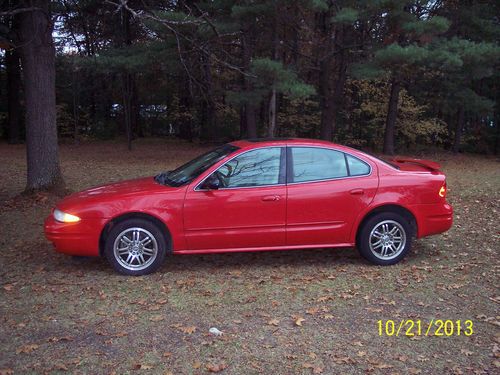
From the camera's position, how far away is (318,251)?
6.70 m

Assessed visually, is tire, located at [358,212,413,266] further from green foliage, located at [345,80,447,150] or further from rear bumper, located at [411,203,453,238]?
green foliage, located at [345,80,447,150]

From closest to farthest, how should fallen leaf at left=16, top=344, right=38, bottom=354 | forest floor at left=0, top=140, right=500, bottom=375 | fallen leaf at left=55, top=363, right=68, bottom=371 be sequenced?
fallen leaf at left=55, top=363, right=68, bottom=371 → forest floor at left=0, top=140, right=500, bottom=375 → fallen leaf at left=16, top=344, right=38, bottom=354

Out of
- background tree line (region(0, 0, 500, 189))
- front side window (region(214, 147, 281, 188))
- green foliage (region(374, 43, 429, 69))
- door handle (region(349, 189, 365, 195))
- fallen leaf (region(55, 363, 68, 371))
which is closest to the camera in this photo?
fallen leaf (region(55, 363, 68, 371))

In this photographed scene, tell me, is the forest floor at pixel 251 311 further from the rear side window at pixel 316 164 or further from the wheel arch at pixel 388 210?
the rear side window at pixel 316 164

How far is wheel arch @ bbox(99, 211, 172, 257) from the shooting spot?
18.1ft

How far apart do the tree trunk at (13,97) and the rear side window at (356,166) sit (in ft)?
75.8

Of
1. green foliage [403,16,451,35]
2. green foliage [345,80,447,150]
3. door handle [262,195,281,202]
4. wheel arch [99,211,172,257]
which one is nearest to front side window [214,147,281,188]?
door handle [262,195,281,202]

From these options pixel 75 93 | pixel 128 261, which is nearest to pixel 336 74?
pixel 75 93

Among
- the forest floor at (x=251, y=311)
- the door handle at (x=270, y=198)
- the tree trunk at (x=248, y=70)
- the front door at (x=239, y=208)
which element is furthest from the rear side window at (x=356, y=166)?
the tree trunk at (x=248, y=70)

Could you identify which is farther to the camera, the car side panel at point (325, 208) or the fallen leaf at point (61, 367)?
the car side panel at point (325, 208)

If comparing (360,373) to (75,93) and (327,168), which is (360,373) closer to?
(327,168)

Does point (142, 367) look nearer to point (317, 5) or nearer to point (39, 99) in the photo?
point (39, 99)

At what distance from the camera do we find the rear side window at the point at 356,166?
598cm

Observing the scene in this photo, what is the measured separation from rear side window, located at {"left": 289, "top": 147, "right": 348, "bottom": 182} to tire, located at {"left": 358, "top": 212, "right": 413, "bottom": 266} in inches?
28.1
